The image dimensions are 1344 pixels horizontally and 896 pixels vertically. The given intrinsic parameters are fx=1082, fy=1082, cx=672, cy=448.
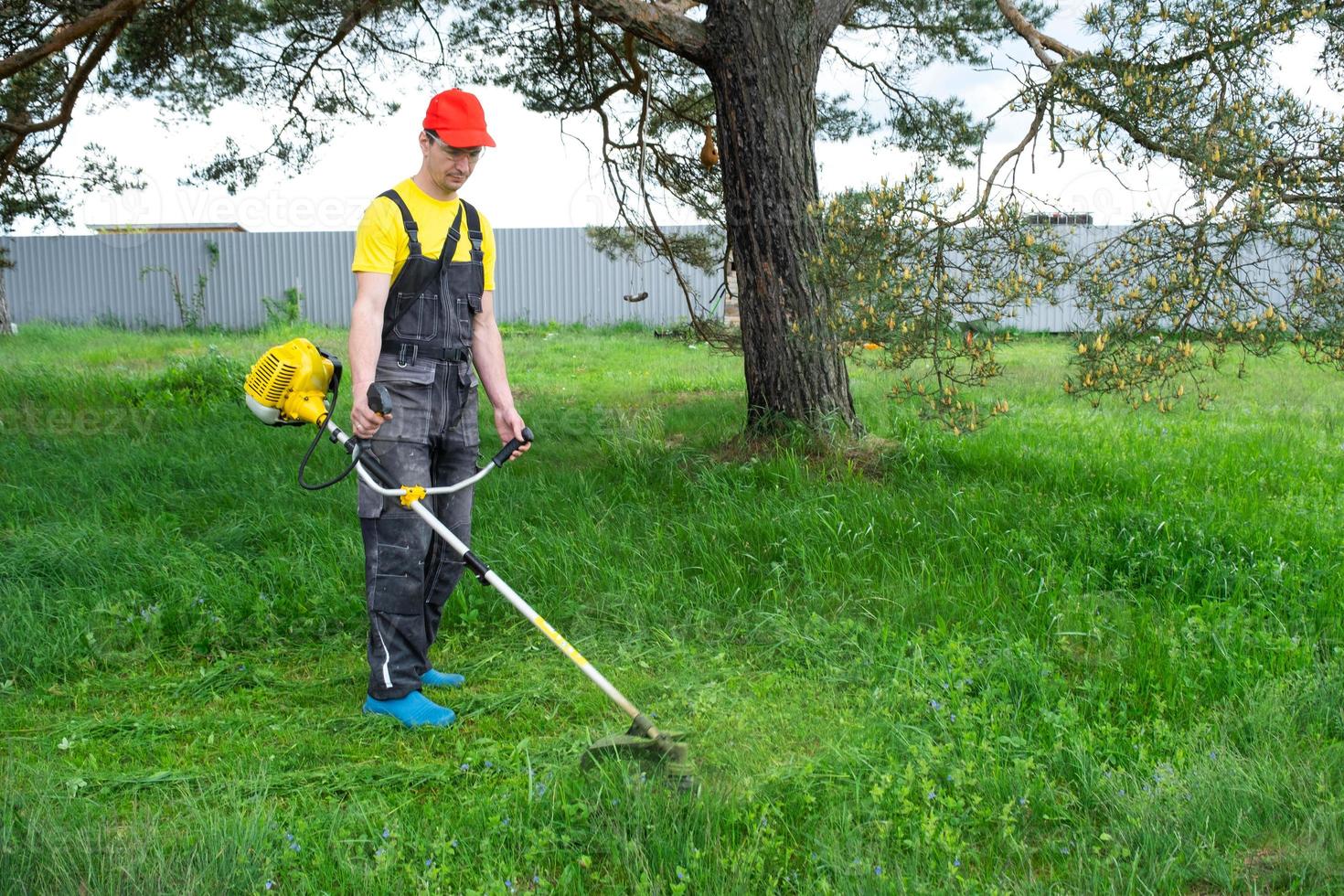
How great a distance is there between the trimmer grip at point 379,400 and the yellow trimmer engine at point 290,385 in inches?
10.2

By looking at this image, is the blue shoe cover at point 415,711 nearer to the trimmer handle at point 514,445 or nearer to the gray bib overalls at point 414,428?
the gray bib overalls at point 414,428

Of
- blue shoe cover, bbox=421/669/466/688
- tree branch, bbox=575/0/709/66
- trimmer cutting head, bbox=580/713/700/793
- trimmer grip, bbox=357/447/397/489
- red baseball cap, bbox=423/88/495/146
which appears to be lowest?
blue shoe cover, bbox=421/669/466/688

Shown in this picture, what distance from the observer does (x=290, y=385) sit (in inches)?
136

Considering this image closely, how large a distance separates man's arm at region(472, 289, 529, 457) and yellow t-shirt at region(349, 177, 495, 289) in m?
0.23

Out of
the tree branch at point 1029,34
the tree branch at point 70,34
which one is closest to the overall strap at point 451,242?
the tree branch at point 1029,34

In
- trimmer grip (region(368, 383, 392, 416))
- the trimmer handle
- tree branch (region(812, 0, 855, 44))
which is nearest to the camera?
trimmer grip (region(368, 383, 392, 416))

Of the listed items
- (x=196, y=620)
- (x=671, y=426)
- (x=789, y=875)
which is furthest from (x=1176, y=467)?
(x=196, y=620)

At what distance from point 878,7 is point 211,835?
8.77 metres

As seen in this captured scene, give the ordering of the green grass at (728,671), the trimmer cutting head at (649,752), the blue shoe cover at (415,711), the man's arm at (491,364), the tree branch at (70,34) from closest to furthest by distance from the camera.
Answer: the green grass at (728,671) → the trimmer cutting head at (649,752) → the blue shoe cover at (415,711) → the man's arm at (491,364) → the tree branch at (70,34)

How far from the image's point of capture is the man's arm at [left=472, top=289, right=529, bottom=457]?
3779mm

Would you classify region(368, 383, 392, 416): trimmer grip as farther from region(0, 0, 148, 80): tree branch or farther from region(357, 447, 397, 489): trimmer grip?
region(0, 0, 148, 80): tree branch

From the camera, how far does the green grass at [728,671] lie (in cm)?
271

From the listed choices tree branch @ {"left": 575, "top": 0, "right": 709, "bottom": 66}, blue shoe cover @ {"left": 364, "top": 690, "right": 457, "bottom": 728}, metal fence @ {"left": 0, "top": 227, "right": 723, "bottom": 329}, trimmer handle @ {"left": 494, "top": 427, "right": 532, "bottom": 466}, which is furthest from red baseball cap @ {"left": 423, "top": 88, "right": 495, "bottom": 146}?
metal fence @ {"left": 0, "top": 227, "right": 723, "bottom": 329}

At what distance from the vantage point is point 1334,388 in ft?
33.4
